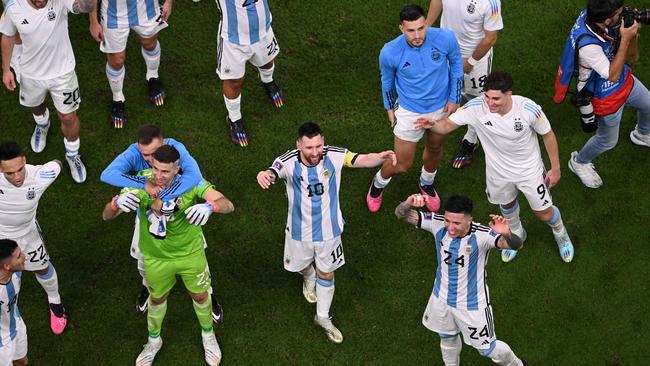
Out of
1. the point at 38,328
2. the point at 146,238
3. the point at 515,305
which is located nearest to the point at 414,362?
the point at 515,305

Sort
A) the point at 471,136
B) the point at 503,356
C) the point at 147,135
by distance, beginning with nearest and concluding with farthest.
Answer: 1. the point at 147,135
2. the point at 503,356
3. the point at 471,136

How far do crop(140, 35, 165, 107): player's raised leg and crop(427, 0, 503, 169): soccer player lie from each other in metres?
2.98

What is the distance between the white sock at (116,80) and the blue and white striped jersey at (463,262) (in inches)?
157

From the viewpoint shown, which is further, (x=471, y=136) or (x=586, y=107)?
(x=471, y=136)

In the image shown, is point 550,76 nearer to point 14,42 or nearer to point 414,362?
point 414,362

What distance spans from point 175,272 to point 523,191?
3.34 metres

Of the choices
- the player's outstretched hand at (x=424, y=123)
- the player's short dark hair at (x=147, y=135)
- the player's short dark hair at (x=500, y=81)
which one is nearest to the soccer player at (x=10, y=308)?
the player's short dark hair at (x=147, y=135)

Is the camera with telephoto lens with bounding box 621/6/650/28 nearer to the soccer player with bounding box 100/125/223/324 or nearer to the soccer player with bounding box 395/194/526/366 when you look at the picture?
the soccer player with bounding box 395/194/526/366

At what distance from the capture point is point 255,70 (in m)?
12.4

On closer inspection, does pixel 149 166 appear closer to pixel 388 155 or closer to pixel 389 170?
pixel 388 155

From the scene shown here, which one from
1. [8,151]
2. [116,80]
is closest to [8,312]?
[8,151]

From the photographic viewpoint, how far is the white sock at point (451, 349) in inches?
381

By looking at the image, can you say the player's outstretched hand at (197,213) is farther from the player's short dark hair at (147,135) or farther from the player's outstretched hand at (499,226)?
the player's outstretched hand at (499,226)

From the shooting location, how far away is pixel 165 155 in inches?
341
